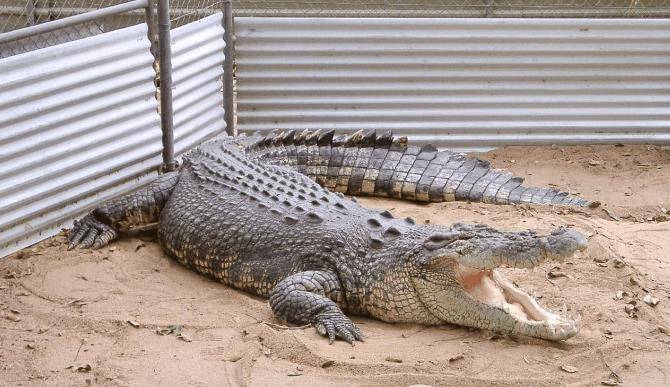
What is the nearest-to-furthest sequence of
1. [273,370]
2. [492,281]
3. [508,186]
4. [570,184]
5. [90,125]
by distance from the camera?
[273,370]
[492,281]
[90,125]
[508,186]
[570,184]

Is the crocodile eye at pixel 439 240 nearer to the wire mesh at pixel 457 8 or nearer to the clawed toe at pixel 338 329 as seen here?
the clawed toe at pixel 338 329

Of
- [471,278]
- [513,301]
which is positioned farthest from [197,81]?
[513,301]

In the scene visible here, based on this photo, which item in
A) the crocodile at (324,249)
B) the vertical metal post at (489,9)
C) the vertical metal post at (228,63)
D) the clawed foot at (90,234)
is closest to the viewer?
the crocodile at (324,249)

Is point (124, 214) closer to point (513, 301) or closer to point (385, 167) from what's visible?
point (385, 167)

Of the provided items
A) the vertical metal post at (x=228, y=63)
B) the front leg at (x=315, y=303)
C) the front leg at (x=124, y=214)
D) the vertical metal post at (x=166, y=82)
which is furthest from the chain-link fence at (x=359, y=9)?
the front leg at (x=315, y=303)

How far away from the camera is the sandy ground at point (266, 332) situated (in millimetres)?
4230

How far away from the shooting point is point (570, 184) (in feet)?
24.5

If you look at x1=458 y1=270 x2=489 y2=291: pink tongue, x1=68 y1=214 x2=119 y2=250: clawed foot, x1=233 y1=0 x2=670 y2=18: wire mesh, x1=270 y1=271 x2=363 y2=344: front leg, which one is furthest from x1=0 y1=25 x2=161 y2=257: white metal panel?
x1=458 y1=270 x2=489 y2=291: pink tongue

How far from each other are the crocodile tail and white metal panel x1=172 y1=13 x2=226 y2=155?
2.00ft

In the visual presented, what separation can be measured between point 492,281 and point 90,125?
2899mm

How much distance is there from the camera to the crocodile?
4.61 metres

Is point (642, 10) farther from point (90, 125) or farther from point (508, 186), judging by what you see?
point (90, 125)

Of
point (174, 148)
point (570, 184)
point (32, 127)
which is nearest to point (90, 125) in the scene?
point (32, 127)

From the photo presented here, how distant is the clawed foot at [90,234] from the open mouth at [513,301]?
8.03 ft
